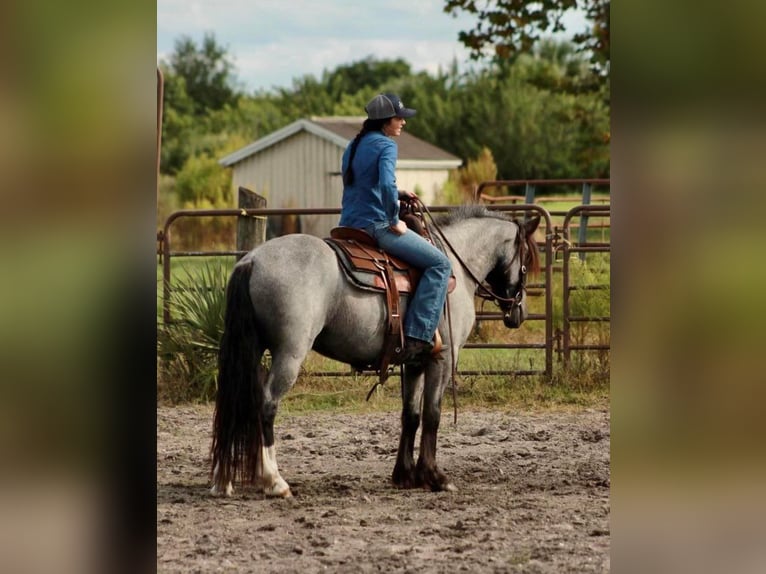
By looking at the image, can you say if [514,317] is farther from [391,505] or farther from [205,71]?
[205,71]

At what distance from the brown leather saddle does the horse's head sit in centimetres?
94

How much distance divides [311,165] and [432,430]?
2755cm

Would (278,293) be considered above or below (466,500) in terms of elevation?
above

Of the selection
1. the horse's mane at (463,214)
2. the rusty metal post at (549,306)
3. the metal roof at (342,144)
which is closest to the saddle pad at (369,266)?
the horse's mane at (463,214)

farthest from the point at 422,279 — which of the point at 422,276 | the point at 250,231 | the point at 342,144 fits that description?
the point at 342,144

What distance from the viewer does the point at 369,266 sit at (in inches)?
231

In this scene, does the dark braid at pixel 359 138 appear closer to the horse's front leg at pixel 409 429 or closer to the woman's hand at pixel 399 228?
the woman's hand at pixel 399 228

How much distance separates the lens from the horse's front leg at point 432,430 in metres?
6.12

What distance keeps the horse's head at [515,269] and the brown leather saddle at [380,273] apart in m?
0.94
